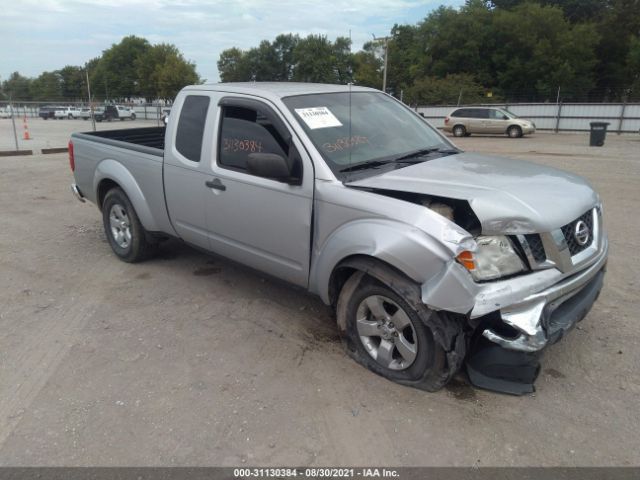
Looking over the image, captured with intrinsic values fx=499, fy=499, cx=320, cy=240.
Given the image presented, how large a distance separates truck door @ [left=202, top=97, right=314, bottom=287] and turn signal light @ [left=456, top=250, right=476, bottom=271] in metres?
1.15

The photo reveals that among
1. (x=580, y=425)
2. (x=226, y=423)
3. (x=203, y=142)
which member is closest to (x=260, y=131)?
(x=203, y=142)

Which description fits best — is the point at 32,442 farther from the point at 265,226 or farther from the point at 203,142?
the point at 203,142

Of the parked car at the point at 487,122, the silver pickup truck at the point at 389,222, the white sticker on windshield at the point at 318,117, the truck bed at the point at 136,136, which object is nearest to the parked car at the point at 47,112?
the parked car at the point at 487,122

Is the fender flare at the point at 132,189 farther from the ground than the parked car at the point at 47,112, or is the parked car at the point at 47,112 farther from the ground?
the parked car at the point at 47,112

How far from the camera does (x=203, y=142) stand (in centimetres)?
432

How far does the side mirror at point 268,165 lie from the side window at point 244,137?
0.75 feet

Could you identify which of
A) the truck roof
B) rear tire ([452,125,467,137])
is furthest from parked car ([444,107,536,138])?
the truck roof

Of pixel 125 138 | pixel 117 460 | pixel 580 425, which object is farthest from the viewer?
pixel 125 138

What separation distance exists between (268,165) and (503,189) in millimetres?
1549

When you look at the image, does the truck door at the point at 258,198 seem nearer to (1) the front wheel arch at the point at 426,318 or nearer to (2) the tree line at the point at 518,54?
(1) the front wheel arch at the point at 426,318

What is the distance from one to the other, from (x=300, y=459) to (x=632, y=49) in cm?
5834

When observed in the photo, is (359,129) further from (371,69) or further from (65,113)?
(371,69)

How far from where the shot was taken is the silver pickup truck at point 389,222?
2846mm

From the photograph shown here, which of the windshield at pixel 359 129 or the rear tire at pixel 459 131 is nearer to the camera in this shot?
the windshield at pixel 359 129
